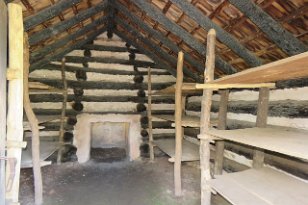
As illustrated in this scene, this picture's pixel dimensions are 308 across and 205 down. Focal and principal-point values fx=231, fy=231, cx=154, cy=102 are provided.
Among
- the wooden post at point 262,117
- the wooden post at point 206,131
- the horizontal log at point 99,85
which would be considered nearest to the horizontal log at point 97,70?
the horizontal log at point 99,85

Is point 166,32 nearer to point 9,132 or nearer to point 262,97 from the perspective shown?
point 262,97

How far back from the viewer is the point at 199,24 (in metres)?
3.54

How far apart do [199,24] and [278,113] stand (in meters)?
1.91

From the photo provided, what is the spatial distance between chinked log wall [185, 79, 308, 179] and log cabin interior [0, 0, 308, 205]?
0.02 metres

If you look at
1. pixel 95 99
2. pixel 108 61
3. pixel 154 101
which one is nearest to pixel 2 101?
pixel 95 99

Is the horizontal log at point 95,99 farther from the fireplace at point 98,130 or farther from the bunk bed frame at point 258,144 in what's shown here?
the bunk bed frame at point 258,144

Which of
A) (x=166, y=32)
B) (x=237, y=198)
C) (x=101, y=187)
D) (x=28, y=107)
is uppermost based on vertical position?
(x=166, y=32)

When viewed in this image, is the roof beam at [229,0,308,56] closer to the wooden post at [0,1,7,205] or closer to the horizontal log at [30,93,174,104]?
the wooden post at [0,1,7,205]

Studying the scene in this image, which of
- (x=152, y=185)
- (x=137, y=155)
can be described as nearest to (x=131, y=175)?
(x=152, y=185)

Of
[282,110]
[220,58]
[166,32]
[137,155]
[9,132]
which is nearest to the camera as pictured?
[9,132]

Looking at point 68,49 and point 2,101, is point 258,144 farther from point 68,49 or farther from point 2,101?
point 68,49

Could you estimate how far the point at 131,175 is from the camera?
227 inches

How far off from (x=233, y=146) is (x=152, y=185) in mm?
1976

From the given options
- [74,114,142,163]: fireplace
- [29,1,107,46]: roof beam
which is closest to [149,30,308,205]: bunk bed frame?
[29,1,107,46]: roof beam
